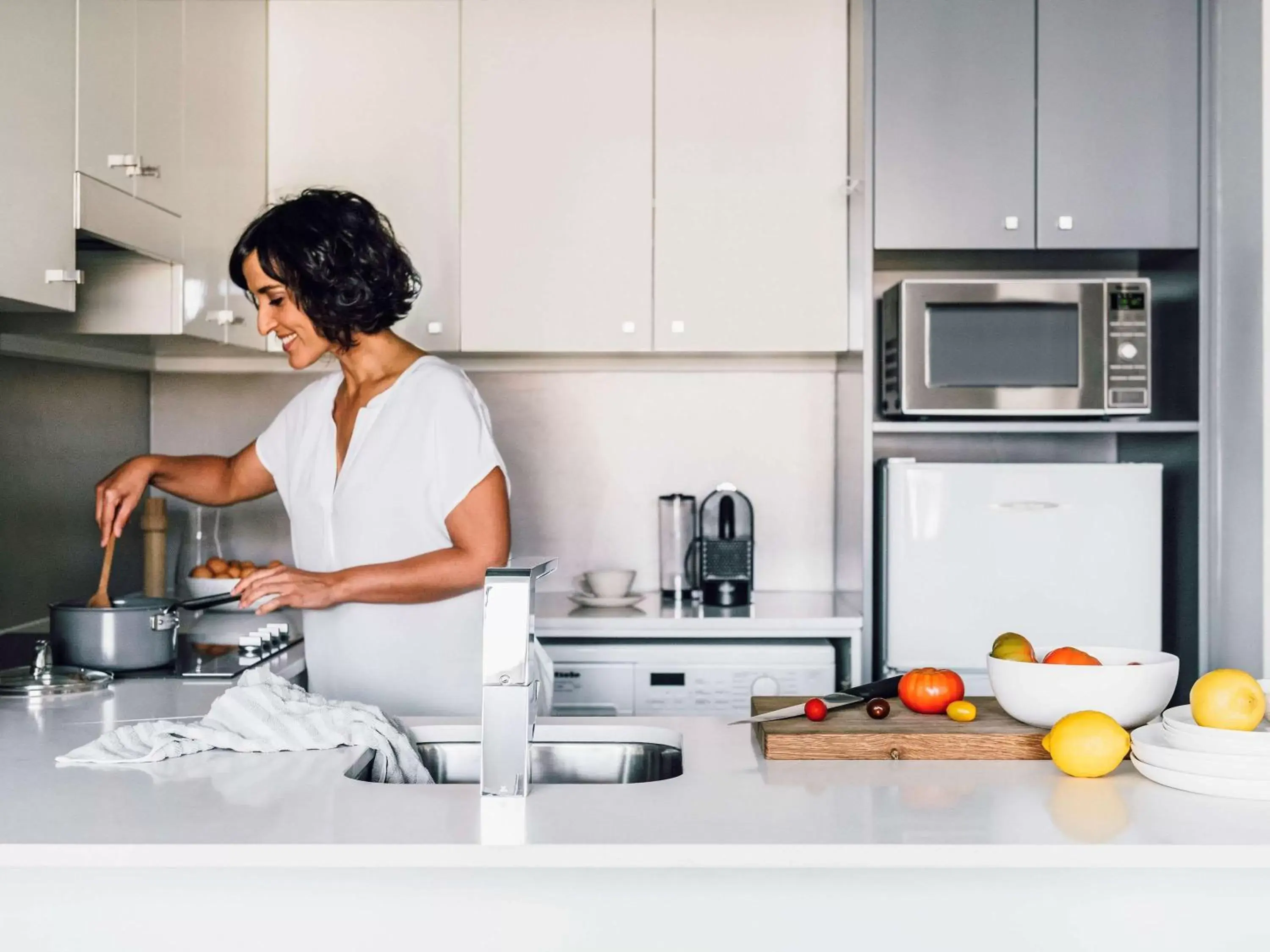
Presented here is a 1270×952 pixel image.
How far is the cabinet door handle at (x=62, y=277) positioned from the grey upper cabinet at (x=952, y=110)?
1.76 meters

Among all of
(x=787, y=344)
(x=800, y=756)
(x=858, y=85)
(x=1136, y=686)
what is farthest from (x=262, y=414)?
(x=1136, y=686)

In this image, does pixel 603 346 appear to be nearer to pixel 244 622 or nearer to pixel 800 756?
pixel 244 622

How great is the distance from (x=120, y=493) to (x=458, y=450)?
0.65m

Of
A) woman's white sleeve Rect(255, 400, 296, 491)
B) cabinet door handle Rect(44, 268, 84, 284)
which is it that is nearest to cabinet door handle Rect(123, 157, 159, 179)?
cabinet door handle Rect(44, 268, 84, 284)

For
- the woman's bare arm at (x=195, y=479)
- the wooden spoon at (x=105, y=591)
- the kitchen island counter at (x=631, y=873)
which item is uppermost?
the woman's bare arm at (x=195, y=479)

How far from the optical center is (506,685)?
1383mm

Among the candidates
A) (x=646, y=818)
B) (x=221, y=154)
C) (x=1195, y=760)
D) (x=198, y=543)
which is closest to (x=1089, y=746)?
(x=1195, y=760)

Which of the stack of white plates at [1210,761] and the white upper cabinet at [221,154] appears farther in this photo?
the white upper cabinet at [221,154]

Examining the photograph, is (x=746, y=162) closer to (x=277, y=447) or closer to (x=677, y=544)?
(x=677, y=544)

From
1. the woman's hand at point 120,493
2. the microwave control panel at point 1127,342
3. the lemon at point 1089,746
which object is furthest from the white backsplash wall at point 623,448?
the lemon at point 1089,746

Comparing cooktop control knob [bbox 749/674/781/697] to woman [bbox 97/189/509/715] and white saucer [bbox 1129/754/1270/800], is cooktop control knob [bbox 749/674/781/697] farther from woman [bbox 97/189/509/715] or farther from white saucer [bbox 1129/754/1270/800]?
white saucer [bbox 1129/754/1270/800]

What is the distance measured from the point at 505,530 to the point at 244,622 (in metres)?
0.93

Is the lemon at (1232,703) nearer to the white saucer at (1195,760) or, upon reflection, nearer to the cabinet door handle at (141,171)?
the white saucer at (1195,760)

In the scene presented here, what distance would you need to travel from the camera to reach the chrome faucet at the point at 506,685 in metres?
1.37
